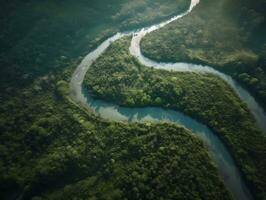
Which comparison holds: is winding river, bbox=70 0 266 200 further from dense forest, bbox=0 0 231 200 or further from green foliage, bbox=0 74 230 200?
green foliage, bbox=0 74 230 200

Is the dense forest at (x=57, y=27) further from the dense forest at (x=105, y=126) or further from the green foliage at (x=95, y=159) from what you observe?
the green foliage at (x=95, y=159)

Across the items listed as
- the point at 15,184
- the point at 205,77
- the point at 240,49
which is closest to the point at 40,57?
the point at 15,184

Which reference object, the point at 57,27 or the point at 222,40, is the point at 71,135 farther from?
the point at 222,40

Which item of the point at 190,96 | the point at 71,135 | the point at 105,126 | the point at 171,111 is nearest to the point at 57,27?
the point at 71,135

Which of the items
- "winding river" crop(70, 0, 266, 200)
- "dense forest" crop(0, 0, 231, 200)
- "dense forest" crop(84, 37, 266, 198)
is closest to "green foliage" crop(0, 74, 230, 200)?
"dense forest" crop(0, 0, 231, 200)

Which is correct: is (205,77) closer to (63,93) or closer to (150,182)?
A: (150,182)

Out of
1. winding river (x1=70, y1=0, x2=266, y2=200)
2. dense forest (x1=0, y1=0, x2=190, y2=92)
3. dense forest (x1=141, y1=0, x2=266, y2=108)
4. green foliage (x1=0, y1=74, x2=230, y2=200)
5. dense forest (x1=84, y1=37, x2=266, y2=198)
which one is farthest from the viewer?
dense forest (x1=0, y1=0, x2=190, y2=92)

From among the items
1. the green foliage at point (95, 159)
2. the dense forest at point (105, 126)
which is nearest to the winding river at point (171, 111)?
the dense forest at point (105, 126)
